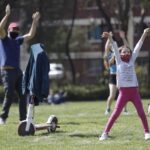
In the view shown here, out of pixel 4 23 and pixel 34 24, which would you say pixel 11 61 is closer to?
pixel 4 23

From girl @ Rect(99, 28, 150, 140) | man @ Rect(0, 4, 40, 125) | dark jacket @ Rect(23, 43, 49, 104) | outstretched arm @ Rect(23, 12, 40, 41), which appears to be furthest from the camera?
man @ Rect(0, 4, 40, 125)

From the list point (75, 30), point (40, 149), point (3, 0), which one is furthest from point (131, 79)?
point (75, 30)

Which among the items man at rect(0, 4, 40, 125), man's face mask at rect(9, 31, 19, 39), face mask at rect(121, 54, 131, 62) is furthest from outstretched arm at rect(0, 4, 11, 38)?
face mask at rect(121, 54, 131, 62)

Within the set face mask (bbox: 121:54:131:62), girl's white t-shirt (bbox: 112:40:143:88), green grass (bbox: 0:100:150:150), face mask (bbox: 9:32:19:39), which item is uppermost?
face mask (bbox: 121:54:131:62)

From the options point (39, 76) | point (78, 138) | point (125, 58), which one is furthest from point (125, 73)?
point (39, 76)

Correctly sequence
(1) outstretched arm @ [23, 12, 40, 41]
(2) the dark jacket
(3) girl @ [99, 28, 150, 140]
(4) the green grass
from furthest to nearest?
(1) outstretched arm @ [23, 12, 40, 41] → (2) the dark jacket → (3) girl @ [99, 28, 150, 140] → (4) the green grass

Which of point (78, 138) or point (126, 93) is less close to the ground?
point (126, 93)

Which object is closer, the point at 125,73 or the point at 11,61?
the point at 125,73

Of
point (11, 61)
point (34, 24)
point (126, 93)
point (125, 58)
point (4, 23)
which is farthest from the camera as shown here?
point (11, 61)

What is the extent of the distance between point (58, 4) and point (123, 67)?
3243 cm

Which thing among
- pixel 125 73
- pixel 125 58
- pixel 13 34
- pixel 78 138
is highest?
pixel 125 58

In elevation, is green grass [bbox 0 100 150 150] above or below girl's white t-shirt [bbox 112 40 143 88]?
below

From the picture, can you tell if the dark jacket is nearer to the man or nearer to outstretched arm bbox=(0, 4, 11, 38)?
outstretched arm bbox=(0, 4, 11, 38)

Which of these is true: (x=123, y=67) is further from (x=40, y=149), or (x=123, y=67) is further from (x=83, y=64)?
(x=83, y=64)
